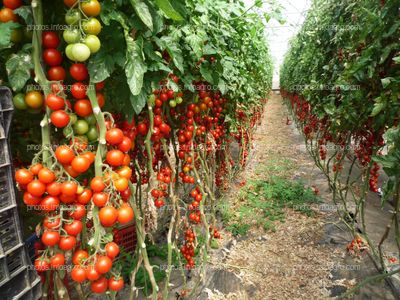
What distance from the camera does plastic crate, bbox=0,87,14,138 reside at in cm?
77

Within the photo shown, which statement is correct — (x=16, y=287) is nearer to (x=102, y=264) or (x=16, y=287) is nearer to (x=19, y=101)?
(x=102, y=264)

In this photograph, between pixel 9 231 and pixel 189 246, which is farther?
pixel 189 246

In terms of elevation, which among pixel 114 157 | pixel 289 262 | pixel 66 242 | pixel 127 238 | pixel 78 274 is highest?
pixel 114 157

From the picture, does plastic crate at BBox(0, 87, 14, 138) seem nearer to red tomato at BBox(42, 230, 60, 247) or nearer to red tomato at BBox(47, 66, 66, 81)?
red tomato at BBox(47, 66, 66, 81)

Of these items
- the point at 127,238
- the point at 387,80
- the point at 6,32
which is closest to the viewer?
the point at 6,32

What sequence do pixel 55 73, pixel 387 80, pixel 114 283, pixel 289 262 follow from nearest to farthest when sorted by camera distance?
pixel 55 73
pixel 114 283
pixel 387 80
pixel 289 262

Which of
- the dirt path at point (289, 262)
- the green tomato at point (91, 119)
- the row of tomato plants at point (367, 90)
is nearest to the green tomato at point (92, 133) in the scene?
the green tomato at point (91, 119)

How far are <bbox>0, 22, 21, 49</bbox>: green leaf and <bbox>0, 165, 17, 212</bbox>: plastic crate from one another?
0.33 meters

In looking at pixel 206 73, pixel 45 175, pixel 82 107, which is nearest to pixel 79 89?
pixel 82 107

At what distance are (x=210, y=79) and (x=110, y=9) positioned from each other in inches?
35.1

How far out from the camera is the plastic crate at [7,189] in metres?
0.79

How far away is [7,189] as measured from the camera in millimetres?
794

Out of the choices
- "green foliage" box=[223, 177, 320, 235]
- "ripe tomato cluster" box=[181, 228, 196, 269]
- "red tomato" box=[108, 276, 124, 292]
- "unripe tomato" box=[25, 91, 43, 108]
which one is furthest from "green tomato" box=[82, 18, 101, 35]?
"green foliage" box=[223, 177, 320, 235]

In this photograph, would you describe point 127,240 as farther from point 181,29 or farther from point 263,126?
point 263,126
